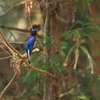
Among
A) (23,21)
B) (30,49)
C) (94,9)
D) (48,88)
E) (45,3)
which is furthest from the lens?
(23,21)

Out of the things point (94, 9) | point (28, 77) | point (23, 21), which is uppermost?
point (28, 77)

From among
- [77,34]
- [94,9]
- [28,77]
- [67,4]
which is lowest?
[94,9]

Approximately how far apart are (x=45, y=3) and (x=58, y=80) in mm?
1285

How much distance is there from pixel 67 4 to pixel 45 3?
14.9 inches

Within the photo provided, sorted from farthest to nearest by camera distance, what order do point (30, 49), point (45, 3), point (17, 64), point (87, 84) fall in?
1. point (87, 84)
2. point (45, 3)
3. point (30, 49)
4. point (17, 64)

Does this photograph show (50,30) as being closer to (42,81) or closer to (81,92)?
(42,81)

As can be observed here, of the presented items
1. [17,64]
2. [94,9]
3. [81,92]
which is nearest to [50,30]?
[81,92]

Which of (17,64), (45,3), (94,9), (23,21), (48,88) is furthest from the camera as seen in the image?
(23,21)

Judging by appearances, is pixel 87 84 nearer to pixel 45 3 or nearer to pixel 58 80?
pixel 58 80

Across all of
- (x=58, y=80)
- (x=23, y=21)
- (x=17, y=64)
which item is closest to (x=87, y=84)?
(x=58, y=80)

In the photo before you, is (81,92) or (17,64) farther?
(81,92)

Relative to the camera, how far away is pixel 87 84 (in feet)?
15.4

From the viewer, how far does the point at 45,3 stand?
3850 millimetres

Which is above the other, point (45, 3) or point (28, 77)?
point (45, 3)
